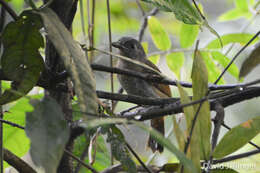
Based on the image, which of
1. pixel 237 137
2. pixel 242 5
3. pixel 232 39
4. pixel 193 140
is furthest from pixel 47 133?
pixel 242 5

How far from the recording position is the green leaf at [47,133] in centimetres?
61

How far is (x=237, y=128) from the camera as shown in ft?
2.92

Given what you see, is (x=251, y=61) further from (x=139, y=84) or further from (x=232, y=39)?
(x=139, y=84)

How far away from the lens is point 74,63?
77 cm

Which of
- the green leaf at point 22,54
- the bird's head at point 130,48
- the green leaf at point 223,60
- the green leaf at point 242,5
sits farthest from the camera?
the bird's head at point 130,48

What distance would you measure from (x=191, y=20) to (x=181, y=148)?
370mm

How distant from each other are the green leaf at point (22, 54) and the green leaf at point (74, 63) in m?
0.10

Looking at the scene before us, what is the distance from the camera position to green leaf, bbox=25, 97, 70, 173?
614 mm

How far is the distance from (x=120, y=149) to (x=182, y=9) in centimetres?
41

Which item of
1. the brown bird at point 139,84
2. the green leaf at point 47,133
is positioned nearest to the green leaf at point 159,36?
the brown bird at point 139,84

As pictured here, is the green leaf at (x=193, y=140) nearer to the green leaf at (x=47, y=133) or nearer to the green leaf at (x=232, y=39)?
the green leaf at (x=47, y=133)

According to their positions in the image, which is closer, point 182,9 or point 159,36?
point 182,9

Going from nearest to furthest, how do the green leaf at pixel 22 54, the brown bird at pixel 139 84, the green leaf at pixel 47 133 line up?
the green leaf at pixel 47 133 → the green leaf at pixel 22 54 → the brown bird at pixel 139 84

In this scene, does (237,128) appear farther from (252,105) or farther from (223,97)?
(252,105)
